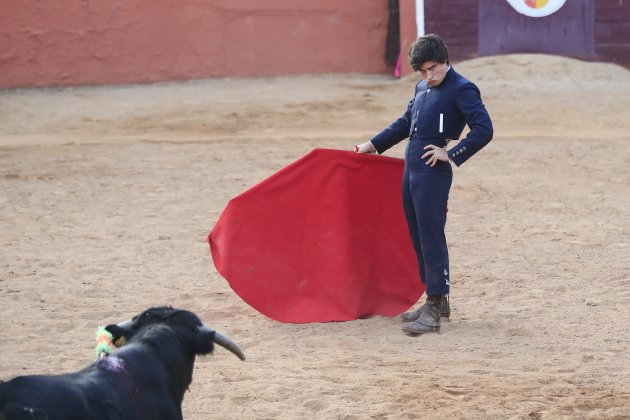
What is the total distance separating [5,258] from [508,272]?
3.56 m

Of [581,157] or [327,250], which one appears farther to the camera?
[581,157]

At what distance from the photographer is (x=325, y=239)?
639cm

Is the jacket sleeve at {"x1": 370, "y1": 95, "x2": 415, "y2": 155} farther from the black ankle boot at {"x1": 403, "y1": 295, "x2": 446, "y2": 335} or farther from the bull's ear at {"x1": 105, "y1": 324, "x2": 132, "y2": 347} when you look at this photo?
the bull's ear at {"x1": 105, "y1": 324, "x2": 132, "y2": 347}

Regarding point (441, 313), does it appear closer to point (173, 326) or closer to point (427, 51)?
point (427, 51)

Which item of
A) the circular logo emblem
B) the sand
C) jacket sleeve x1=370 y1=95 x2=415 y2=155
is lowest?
the sand

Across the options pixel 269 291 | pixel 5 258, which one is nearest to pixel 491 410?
pixel 269 291

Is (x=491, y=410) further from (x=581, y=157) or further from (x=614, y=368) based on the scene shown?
(x=581, y=157)

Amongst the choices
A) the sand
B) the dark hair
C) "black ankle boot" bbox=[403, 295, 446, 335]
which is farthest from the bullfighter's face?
the sand

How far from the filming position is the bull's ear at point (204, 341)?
148 inches

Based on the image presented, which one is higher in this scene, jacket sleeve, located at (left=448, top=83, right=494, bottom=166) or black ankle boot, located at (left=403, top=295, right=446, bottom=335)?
jacket sleeve, located at (left=448, top=83, right=494, bottom=166)

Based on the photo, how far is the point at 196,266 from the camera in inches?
300

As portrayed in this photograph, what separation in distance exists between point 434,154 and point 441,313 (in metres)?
0.95

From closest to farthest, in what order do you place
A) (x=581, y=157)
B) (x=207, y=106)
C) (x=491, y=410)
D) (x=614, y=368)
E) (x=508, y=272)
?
(x=491, y=410)
(x=614, y=368)
(x=508, y=272)
(x=581, y=157)
(x=207, y=106)

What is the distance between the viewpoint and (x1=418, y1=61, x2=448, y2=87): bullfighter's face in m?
5.75
